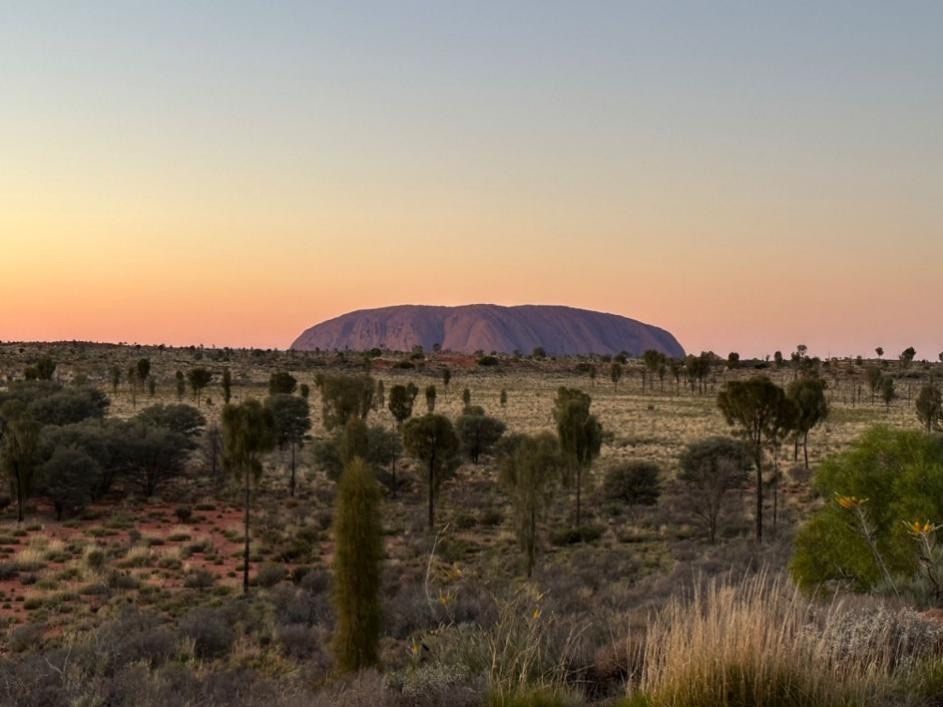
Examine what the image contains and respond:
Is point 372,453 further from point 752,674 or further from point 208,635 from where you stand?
point 752,674

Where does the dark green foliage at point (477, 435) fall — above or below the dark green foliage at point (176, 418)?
below

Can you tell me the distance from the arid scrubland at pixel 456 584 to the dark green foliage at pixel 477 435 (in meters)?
0.35

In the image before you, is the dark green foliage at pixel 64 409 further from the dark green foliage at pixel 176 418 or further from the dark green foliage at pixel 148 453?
the dark green foliage at pixel 148 453

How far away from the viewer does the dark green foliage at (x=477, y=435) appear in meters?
51.6

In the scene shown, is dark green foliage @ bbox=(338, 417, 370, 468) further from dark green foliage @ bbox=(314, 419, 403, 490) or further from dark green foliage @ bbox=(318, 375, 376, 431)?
dark green foliage @ bbox=(318, 375, 376, 431)

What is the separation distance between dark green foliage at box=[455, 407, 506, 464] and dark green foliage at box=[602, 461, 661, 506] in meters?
13.0

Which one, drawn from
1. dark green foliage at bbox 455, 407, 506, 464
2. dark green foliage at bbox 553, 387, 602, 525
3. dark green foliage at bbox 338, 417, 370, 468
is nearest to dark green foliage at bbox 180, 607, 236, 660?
dark green foliage at bbox 338, 417, 370, 468

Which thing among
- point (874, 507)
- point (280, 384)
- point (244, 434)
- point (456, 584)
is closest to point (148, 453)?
point (244, 434)

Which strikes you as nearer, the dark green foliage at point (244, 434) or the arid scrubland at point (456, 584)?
the arid scrubland at point (456, 584)

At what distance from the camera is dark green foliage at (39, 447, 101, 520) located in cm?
3300

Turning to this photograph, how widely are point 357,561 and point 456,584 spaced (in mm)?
4367

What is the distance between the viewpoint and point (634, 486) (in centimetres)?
3975

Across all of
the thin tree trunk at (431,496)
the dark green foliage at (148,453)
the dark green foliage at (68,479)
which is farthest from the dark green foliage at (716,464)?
the dark green foliage at (68,479)

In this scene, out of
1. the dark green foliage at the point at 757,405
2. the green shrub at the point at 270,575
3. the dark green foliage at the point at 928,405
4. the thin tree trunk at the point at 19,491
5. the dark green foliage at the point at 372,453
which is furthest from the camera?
the dark green foliage at the point at 928,405
